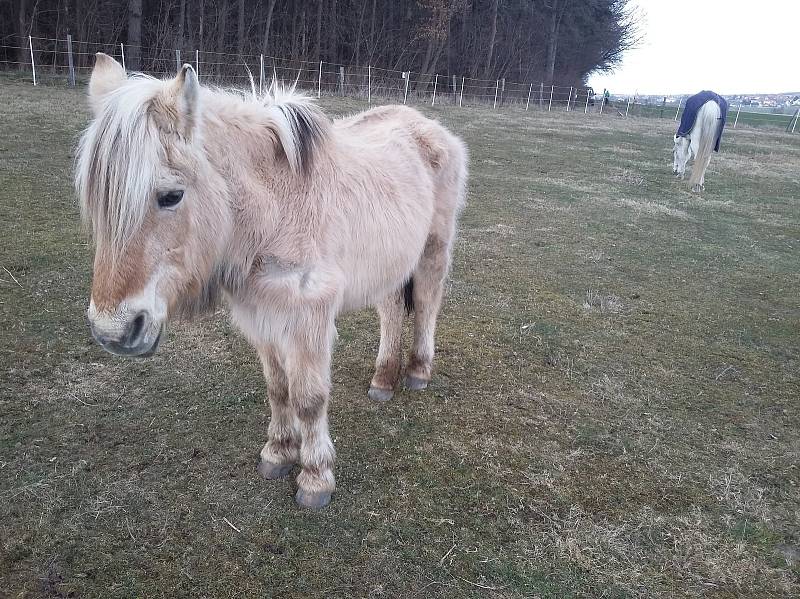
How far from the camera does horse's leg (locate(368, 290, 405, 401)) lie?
3.48 m

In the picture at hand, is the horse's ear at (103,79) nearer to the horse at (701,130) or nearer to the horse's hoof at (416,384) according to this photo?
the horse's hoof at (416,384)

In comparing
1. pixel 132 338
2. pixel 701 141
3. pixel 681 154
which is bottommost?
pixel 132 338

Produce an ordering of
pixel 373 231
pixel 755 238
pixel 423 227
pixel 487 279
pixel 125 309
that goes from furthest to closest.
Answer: pixel 755 238
pixel 487 279
pixel 423 227
pixel 373 231
pixel 125 309

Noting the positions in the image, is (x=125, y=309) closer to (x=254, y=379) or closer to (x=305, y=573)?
(x=305, y=573)

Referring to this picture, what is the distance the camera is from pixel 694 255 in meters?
6.78

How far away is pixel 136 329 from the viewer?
5.77 feet

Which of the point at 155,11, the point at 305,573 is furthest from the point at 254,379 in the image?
the point at 155,11

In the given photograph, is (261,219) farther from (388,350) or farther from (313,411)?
(388,350)

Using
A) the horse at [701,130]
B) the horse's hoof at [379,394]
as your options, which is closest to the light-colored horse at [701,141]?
the horse at [701,130]

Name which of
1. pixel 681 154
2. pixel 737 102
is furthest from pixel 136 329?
pixel 737 102

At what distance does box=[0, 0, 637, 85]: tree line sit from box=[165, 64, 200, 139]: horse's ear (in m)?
21.1

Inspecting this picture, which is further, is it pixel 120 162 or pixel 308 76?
pixel 308 76

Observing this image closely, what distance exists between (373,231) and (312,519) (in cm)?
144

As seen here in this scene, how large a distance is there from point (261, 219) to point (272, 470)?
139 centimetres
